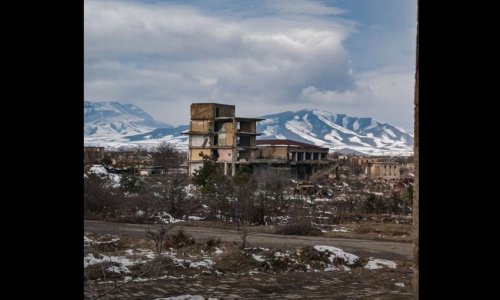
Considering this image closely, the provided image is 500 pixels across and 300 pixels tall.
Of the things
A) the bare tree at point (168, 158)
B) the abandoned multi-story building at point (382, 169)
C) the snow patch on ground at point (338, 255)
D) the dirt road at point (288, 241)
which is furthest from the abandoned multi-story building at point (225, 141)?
the snow patch on ground at point (338, 255)

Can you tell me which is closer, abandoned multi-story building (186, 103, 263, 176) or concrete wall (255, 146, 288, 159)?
abandoned multi-story building (186, 103, 263, 176)

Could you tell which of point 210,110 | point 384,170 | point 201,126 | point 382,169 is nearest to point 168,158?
point 201,126

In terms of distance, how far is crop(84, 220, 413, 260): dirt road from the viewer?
48.8 feet

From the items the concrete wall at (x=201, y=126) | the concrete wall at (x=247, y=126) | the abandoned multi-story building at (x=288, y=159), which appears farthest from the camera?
the concrete wall at (x=247, y=126)

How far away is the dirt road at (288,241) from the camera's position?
14.9m

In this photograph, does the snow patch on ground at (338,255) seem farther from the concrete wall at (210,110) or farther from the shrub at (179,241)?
the concrete wall at (210,110)

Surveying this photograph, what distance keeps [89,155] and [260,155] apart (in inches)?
Answer: 521

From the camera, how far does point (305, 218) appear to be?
66.3ft

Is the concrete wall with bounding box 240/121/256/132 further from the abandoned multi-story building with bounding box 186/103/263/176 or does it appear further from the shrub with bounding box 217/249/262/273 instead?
the shrub with bounding box 217/249/262/273

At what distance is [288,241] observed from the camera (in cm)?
1694

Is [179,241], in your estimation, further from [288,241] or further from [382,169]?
[382,169]

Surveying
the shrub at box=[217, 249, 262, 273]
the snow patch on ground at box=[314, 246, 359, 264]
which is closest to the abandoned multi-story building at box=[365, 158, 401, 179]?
the snow patch on ground at box=[314, 246, 359, 264]
